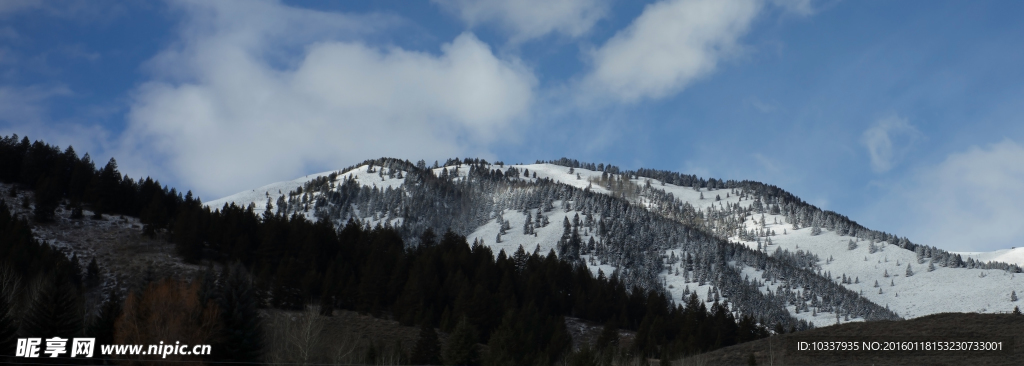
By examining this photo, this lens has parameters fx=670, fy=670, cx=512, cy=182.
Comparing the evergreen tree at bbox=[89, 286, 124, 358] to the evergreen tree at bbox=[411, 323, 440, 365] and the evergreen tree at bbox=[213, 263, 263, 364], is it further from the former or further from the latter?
the evergreen tree at bbox=[411, 323, 440, 365]

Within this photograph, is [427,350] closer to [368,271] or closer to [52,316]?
[52,316]

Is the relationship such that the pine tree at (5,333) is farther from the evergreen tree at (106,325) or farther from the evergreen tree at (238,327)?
the evergreen tree at (238,327)

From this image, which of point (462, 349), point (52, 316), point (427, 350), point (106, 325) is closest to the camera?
point (52, 316)

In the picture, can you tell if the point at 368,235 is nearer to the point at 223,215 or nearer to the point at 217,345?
the point at 223,215

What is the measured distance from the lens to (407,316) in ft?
263

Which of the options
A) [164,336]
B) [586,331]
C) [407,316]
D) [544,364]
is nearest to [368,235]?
[407,316]

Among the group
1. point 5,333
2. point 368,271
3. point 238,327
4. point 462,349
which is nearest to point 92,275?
point 368,271

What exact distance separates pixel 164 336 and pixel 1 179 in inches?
3756

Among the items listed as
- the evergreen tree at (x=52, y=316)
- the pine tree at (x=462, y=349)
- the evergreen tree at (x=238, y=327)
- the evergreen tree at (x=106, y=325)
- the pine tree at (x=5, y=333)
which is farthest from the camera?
the pine tree at (x=462, y=349)

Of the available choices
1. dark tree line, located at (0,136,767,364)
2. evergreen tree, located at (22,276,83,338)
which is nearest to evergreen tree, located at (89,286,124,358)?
evergreen tree, located at (22,276,83,338)

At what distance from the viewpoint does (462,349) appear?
187 feet

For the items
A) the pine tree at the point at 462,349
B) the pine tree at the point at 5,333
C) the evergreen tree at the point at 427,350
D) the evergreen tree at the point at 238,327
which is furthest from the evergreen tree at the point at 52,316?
the pine tree at the point at 462,349

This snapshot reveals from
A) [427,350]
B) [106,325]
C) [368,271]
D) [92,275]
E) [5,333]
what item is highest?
[368,271]

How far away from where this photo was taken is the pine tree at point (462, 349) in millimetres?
56594
